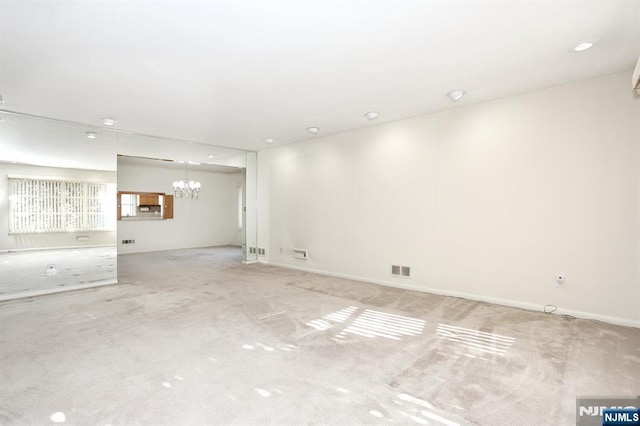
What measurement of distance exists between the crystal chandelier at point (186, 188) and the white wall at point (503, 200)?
4751 millimetres

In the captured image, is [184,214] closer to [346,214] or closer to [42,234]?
[42,234]

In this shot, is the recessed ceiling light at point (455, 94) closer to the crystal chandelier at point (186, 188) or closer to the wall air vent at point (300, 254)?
the wall air vent at point (300, 254)

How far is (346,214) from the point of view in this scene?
19.0ft

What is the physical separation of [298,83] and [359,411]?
10.3 ft

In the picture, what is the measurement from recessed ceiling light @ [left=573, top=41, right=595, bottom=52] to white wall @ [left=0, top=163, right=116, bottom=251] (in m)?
6.47

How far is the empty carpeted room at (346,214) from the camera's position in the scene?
86.8 inches

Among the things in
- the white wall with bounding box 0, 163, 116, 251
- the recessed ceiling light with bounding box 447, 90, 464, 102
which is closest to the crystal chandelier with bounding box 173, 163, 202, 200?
the white wall with bounding box 0, 163, 116, 251

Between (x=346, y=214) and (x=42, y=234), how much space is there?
189 inches

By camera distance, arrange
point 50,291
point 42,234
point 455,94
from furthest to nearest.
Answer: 1. point 42,234
2. point 50,291
3. point 455,94

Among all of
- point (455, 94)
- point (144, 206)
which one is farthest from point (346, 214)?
point (144, 206)

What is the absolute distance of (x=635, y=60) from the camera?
3074 mm

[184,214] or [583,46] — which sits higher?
[583,46]

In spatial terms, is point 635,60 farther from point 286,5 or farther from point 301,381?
point 301,381

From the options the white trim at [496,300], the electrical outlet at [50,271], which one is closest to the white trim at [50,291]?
the electrical outlet at [50,271]
